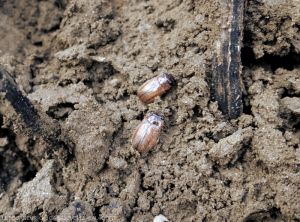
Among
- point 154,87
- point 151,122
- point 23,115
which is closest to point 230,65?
point 154,87

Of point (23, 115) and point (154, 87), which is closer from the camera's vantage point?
point (23, 115)

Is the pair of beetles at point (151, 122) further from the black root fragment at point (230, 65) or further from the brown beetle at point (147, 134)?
the black root fragment at point (230, 65)

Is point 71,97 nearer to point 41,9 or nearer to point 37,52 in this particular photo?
point 37,52

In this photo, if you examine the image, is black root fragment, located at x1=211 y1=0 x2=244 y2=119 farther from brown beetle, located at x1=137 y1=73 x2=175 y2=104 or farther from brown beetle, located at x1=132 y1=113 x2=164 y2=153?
brown beetle, located at x1=132 y1=113 x2=164 y2=153

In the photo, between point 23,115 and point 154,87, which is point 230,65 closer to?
point 154,87

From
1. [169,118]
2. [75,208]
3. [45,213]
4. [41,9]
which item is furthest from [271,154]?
[41,9]

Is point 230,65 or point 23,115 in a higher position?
point 23,115
